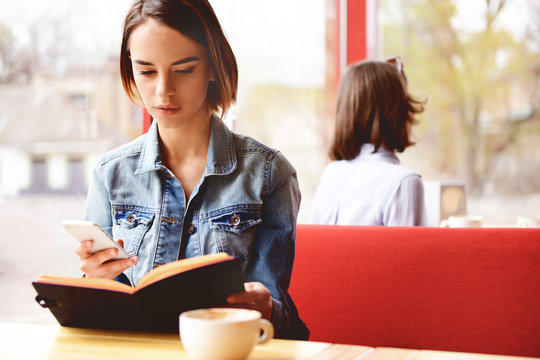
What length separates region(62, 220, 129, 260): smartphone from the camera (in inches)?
33.4

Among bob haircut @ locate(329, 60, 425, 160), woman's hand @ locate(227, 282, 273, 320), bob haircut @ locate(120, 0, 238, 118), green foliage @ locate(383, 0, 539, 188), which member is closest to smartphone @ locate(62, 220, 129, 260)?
woman's hand @ locate(227, 282, 273, 320)

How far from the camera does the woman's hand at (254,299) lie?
921mm

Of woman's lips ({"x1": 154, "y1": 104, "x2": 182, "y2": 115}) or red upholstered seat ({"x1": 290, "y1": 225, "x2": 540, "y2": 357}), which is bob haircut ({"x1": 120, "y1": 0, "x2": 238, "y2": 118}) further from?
red upholstered seat ({"x1": 290, "y1": 225, "x2": 540, "y2": 357})

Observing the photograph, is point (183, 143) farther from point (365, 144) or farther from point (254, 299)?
point (365, 144)

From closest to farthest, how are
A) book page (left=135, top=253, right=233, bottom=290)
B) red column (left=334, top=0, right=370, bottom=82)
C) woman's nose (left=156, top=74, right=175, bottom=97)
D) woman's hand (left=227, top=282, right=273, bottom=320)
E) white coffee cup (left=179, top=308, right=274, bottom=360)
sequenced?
white coffee cup (left=179, top=308, right=274, bottom=360) < book page (left=135, top=253, right=233, bottom=290) < woman's hand (left=227, top=282, right=273, bottom=320) < woman's nose (left=156, top=74, right=175, bottom=97) < red column (left=334, top=0, right=370, bottom=82)

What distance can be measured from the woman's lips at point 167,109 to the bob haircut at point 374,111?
96 cm

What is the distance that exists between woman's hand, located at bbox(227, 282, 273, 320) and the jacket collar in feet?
0.99

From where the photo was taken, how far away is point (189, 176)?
4.14 feet

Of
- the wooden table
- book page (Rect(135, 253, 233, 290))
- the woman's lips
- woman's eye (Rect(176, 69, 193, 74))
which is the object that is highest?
woman's eye (Rect(176, 69, 193, 74))

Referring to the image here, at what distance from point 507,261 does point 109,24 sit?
2.08 m

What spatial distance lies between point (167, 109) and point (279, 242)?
369 mm

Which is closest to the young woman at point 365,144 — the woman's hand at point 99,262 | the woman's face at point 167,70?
the woman's face at point 167,70

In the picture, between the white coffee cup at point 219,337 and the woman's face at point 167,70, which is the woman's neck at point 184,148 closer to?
the woman's face at point 167,70

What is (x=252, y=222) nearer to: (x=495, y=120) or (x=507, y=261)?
(x=507, y=261)
